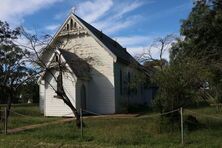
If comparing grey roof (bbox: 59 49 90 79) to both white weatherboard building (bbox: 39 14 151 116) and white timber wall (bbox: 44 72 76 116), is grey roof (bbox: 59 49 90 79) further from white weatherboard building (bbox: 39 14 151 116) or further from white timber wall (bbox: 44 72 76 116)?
white timber wall (bbox: 44 72 76 116)

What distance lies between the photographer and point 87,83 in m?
31.2

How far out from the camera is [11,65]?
78.5ft

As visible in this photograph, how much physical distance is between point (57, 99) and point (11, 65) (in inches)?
265

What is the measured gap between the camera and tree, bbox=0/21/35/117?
2300 cm

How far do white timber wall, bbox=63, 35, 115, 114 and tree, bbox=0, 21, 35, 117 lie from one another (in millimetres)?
7491

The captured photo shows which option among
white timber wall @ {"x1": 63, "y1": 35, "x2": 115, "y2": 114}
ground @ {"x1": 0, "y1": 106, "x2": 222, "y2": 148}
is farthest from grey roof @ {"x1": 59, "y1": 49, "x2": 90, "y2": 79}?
ground @ {"x1": 0, "y1": 106, "x2": 222, "y2": 148}

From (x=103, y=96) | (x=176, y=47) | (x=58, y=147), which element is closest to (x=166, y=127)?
(x=58, y=147)

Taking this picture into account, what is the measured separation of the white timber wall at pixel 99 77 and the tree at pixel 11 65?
7.49 m

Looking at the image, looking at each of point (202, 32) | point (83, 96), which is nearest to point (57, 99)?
point (83, 96)

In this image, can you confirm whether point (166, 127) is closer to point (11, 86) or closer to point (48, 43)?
point (48, 43)

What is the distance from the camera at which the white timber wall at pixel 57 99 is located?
1129 inches

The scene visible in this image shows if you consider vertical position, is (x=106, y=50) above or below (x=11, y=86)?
above

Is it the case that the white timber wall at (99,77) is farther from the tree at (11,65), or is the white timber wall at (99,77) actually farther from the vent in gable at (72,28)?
the tree at (11,65)

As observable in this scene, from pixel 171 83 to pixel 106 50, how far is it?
47.8ft
